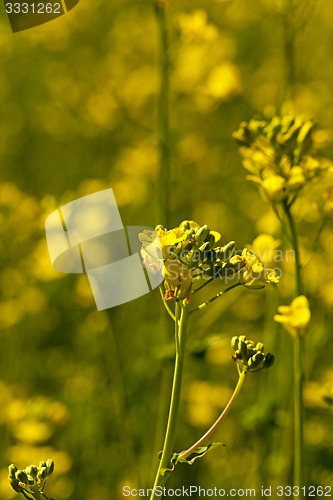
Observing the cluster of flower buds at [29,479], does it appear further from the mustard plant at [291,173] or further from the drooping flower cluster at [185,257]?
the mustard plant at [291,173]

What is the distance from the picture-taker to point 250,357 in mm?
724

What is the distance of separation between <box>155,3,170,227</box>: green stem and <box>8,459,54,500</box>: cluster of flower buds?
21.0 inches

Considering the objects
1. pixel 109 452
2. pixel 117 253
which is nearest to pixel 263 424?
pixel 109 452

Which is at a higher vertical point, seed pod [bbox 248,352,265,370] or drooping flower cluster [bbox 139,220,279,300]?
drooping flower cluster [bbox 139,220,279,300]

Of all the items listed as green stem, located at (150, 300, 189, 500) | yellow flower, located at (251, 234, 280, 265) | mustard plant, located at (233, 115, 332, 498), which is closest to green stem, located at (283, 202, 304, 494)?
mustard plant, located at (233, 115, 332, 498)

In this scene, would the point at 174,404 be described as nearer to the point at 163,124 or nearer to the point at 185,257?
the point at 185,257

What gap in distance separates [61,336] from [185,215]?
0.41m

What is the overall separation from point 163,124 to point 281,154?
32 centimetres

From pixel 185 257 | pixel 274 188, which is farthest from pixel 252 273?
pixel 274 188

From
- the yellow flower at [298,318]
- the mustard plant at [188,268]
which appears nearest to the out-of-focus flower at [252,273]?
the mustard plant at [188,268]

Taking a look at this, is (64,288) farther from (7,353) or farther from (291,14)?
(291,14)

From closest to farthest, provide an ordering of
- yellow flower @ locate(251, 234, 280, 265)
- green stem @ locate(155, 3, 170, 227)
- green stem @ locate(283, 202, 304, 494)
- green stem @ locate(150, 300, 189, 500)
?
green stem @ locate(150, 300, 189, 500) < green stem @ locate(283, 202, 304, 494) < yellow flower @ locate(251, 234, 280, 265) < green stem @ locate(155, 3, 170, 227)

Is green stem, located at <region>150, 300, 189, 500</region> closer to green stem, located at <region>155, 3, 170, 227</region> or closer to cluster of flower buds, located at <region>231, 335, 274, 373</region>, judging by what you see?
cluster of flower buds, located at <region>231, 335, 274, 373</region>

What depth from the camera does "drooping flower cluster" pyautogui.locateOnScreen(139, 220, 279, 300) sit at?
0.70m
